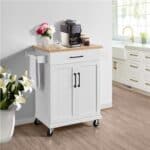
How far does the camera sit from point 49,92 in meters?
3.63

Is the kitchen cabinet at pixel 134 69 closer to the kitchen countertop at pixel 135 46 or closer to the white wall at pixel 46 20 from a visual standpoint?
the kitchen countertop at pixel 135 46

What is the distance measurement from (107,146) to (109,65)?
1.60 m

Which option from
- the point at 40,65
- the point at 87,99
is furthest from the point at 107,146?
the point at 40,65

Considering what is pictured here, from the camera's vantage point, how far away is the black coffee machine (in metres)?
3.84

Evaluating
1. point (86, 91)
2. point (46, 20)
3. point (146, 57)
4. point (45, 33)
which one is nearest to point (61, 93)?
point (86, 91)

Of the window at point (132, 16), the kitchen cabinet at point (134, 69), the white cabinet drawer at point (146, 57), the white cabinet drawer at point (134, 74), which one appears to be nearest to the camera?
the white cabinet drawer at point (146, 57)

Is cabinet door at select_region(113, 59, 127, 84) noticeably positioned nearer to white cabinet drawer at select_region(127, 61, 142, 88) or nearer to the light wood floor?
white cabinet drawer at select_region(127, 61, 142, 88)

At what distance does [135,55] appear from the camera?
18.0ft

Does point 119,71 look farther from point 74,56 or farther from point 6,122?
point 6,122

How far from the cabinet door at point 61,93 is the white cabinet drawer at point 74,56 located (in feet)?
0.24

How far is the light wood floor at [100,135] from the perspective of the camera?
3367mm

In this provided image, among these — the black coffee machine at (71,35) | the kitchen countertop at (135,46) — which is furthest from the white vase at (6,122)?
the kitchen countertop at (135,46)

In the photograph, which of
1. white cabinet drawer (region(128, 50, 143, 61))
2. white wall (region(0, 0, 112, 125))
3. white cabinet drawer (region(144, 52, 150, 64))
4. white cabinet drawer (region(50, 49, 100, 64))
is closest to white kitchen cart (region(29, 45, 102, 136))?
white cabinet drawer (region(50, 49, 100, 64))

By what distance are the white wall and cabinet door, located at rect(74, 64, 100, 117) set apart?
27.9 inches
